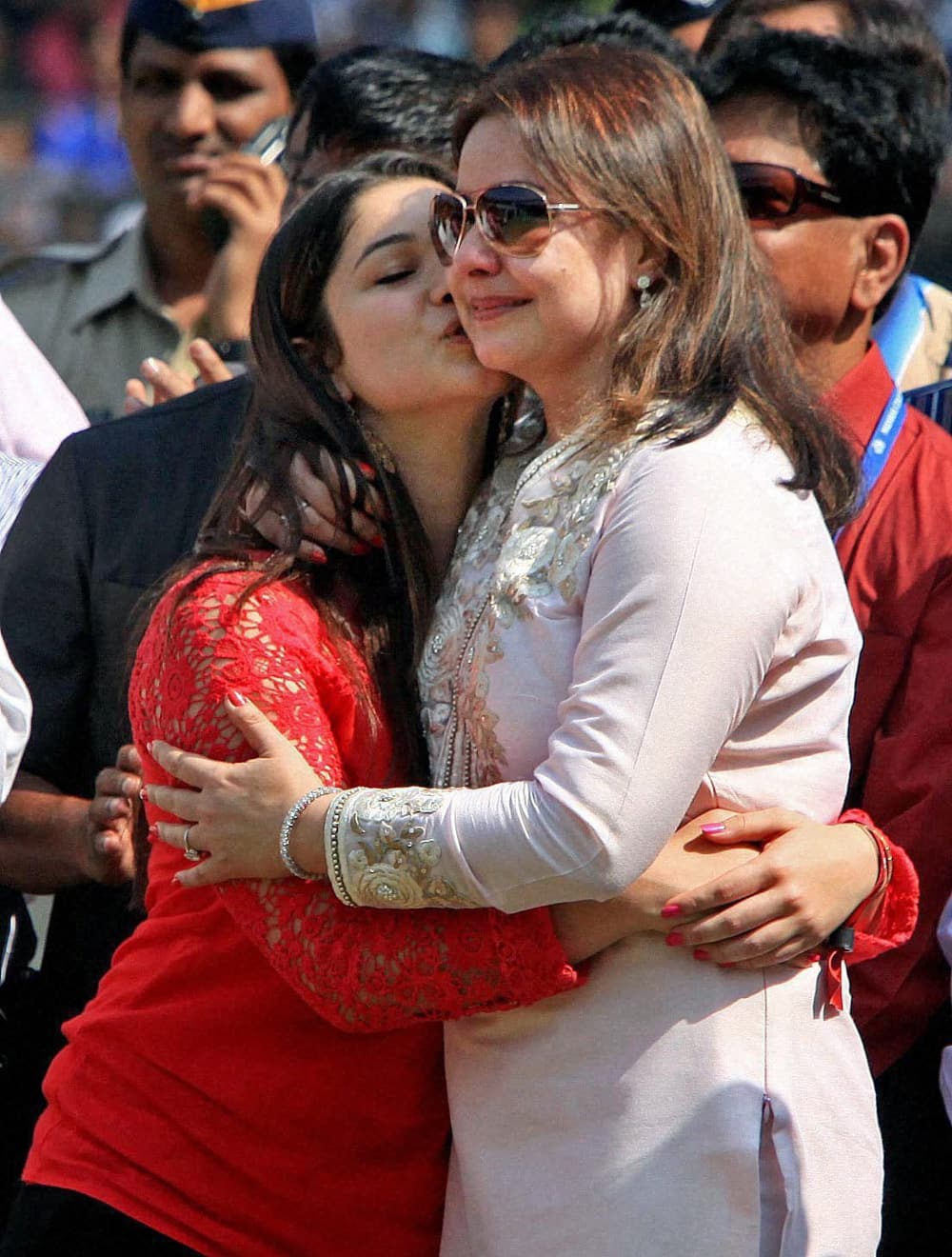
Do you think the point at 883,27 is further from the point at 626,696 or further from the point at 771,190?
the point at 626,696

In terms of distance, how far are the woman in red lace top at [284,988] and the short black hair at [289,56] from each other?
2.47 meters

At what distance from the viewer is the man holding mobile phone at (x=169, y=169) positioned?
4629 mm

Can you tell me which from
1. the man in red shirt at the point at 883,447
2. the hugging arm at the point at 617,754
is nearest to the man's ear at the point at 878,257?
the man in red shirt at the point at 883,447

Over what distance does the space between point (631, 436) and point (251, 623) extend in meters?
0.52

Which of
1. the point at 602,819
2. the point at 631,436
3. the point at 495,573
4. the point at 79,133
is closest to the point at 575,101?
the point at 631,436

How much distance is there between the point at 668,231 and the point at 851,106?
3.36ft

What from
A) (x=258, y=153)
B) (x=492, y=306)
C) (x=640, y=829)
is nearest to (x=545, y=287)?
(x=492, y=306)

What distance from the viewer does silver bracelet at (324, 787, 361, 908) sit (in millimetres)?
2119

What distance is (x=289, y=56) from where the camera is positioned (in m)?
4.76

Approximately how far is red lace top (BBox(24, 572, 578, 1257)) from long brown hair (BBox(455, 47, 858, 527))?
53cm

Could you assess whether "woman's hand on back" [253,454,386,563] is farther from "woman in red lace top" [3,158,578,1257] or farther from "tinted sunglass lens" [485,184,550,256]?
"tinted sunglass lens" [485,184,550,256]

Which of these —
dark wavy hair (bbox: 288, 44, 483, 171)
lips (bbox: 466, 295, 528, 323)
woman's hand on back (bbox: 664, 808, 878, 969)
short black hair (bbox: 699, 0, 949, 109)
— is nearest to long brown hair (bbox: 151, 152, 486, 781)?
lips (bbox: 466, 295, 528, 323)

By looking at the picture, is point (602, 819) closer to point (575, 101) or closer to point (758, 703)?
point (758, 703)

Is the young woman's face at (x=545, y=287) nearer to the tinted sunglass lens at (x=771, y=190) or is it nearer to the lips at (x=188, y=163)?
the tinted sunglass lens at (x=771, y=190)
